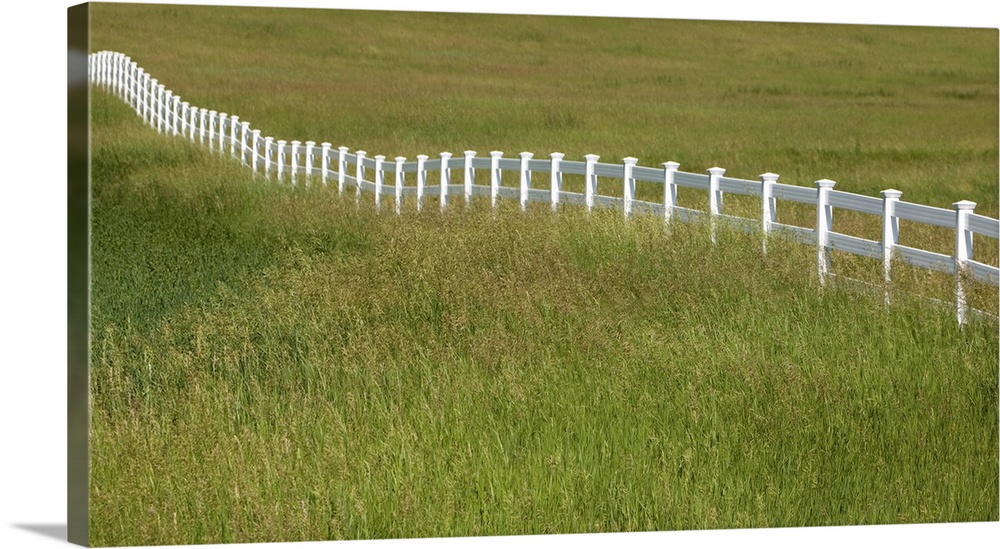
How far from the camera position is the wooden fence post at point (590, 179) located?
30.7 feet

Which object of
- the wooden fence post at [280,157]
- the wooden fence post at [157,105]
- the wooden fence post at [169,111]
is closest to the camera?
the wooden fence post at [157,105]

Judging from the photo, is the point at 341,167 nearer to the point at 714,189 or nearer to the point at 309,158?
the point at 309,158

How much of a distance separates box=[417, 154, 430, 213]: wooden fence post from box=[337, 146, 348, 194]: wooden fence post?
1.44ft

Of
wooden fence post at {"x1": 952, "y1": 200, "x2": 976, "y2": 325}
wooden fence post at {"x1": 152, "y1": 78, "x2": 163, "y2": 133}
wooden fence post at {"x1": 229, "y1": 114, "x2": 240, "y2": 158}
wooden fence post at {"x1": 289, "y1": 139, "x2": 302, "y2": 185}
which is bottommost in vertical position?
wooden fence post at {"x1": 952, "y1": 200, "x2": 976, "y2": 325}

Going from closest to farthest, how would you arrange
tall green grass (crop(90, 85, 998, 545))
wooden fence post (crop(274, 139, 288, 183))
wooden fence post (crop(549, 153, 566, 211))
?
tall green grass (crop(90, 85, 998, 545)) < wooden fence post (crop(274, 139, 288, 183)) < wooden fence post (crop(549, 153, 566, 211))

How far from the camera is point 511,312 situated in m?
8.30

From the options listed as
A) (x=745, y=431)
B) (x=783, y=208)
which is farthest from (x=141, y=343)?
(x=783, y=208)

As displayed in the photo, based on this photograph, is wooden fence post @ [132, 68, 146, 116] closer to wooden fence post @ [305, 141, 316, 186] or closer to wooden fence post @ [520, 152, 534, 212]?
wooden fence post @ [305, 141, 316, 186]

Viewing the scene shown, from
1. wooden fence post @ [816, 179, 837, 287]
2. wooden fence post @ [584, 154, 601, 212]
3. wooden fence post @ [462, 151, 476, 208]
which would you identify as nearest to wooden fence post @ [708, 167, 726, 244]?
wooden fence post @ [816, 179, 837, 287]

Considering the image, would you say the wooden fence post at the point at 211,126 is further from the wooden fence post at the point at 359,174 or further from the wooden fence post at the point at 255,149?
the wooden fence post at the point at 359,174

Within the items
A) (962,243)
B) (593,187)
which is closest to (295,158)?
(593,187)

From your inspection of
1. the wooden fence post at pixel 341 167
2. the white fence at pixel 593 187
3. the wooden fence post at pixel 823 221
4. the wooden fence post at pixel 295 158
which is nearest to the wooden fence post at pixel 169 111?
the white fence at pixel 593 187

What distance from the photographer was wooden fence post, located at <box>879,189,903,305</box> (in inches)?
359

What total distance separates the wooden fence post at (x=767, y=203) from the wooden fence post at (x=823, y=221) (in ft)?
0.87
